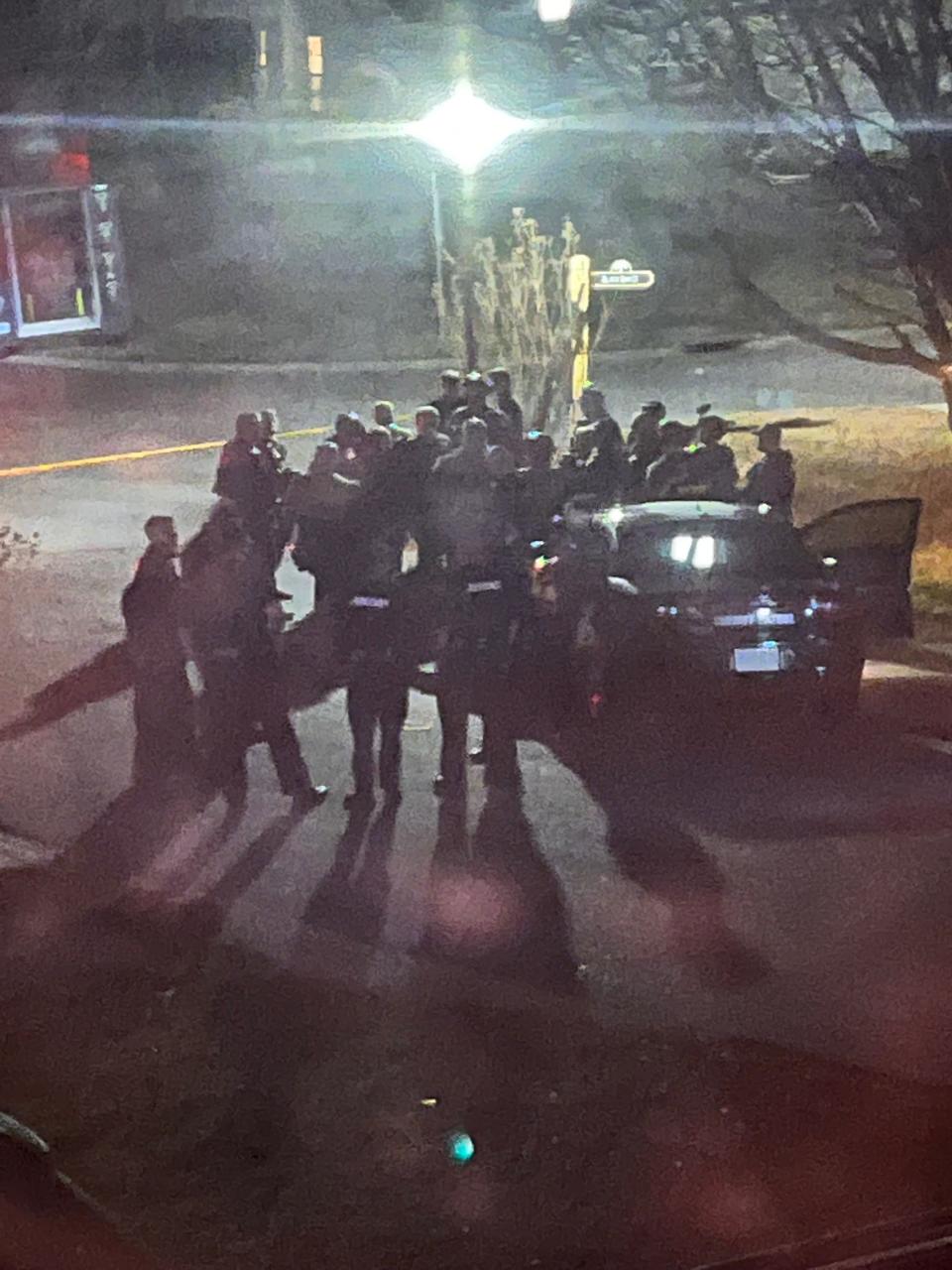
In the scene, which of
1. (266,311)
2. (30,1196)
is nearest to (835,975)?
(30,1196)

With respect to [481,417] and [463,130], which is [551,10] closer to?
[463,130]

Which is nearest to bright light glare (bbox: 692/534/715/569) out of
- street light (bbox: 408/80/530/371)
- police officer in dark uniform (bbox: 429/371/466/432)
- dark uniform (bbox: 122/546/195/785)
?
police officer in dark uniform (bbox: 429/371/466/432)

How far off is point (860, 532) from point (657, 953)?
1.05 m

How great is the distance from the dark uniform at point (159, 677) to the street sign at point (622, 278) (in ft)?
3.56

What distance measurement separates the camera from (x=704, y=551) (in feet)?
9.80

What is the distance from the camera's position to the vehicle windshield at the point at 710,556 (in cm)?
293

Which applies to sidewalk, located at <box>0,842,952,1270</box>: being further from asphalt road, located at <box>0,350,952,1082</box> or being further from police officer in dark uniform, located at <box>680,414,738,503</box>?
police officer in dark uniform, located at <box>680,414,738,503</box>

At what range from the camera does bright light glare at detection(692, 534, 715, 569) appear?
2982 mm

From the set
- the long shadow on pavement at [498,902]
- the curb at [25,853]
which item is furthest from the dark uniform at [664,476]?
the curb at [25,853]

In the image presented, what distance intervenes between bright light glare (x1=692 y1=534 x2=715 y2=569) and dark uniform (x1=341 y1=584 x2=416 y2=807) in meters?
0.70

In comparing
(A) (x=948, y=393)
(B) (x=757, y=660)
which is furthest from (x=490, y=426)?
(A) (x=948, y=393)

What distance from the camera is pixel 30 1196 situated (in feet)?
6.72

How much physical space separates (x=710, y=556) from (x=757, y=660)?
0.26 m

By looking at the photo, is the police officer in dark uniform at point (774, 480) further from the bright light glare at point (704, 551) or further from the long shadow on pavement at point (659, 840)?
the long shadow on pavement at point (659, 840)
